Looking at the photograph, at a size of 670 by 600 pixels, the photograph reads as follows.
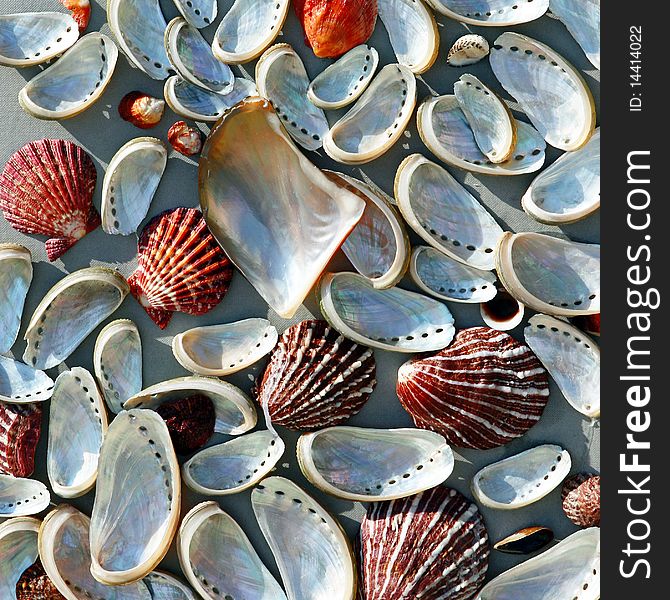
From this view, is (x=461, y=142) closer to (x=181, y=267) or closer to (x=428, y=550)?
(x=181, y=267)

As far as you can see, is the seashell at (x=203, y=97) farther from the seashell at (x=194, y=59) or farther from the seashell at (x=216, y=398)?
the seashell at (x=216, y=398)

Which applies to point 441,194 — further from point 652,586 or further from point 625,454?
point 652,586

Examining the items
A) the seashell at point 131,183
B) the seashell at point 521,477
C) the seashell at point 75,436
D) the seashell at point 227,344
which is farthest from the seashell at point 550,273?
Result: the seashell at point 75,436

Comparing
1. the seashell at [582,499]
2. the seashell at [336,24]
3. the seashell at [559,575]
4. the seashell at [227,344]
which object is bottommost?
the seashell at [559,575]

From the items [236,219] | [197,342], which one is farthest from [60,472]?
[236,219]

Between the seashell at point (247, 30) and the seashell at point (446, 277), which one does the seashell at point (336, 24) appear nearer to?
the seashell at point (247, 30)

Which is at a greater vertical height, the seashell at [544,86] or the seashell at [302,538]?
the seashell at [544,86]

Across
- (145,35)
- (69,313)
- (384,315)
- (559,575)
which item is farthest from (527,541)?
(145,35)

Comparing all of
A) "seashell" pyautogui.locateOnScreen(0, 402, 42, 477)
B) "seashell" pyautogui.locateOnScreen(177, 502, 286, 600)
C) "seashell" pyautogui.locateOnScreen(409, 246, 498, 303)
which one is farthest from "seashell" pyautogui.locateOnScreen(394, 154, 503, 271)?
"seashell" pyautogui.locateOnScreen(0, 402, 42, 477)
